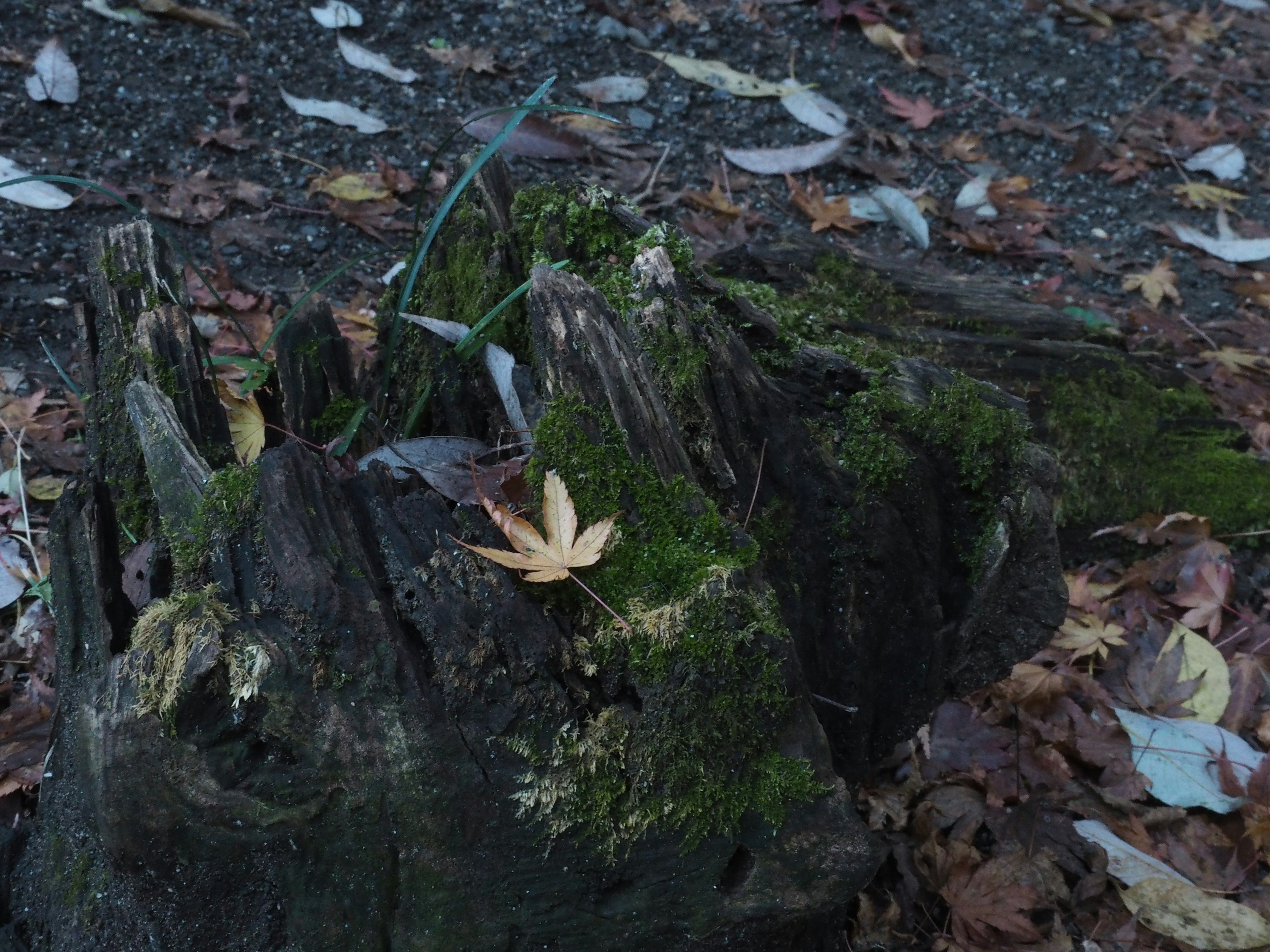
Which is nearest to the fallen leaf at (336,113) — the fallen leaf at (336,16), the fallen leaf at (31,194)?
the fallen leaf at (336,16)

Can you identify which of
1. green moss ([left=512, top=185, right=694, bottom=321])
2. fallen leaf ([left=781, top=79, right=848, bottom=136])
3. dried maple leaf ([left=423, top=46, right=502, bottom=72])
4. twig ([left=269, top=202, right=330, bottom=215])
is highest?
green moss ([left=512, top=185, right=694, bottom=321])

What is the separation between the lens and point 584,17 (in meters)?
5.67

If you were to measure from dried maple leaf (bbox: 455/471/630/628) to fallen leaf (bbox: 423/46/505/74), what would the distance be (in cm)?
423

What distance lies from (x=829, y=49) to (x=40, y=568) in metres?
5.09

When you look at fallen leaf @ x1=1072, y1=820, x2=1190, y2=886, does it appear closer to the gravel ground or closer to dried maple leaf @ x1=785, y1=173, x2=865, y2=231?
the gravel ground

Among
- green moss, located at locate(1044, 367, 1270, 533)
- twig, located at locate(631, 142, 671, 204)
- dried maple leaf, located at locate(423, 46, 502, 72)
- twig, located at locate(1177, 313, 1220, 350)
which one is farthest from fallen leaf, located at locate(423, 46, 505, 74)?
twig, located at locate(1177, 313, 1220, 350)

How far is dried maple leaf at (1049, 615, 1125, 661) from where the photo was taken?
309 cm

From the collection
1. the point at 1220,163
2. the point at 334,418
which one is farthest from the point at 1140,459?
the point at 1220,163

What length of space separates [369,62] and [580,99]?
1126mm

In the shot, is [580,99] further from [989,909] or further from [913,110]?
[989,909]

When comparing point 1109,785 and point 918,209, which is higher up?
point 918,209

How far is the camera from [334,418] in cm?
232

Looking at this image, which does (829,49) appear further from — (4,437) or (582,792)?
(582,792)

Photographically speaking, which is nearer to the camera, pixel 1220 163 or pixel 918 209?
pixel 918 209
